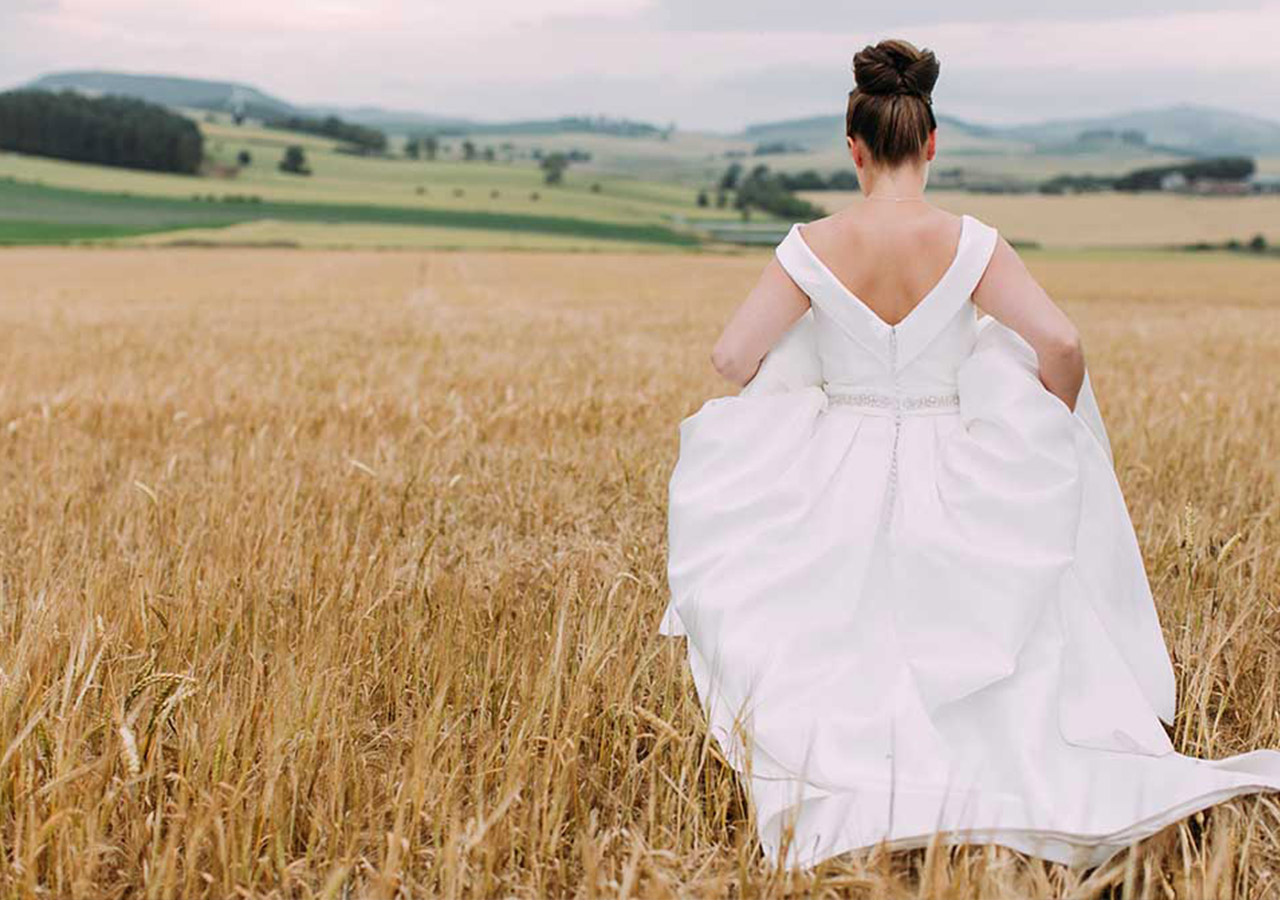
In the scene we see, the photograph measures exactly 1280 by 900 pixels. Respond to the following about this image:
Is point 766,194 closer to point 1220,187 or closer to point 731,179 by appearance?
point 731,179

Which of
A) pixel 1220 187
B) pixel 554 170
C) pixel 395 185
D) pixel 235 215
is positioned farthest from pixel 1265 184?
pixel 235 215

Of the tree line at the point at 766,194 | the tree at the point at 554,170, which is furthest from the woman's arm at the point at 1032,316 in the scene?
the tree at the point at 554,170

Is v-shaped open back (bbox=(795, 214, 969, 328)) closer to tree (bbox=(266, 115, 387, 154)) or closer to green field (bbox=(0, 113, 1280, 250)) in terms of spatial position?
green field (bbox=(0, 113, 1280, 250))

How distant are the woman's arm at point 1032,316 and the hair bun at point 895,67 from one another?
442 mm

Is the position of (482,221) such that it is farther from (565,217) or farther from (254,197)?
(254,197)

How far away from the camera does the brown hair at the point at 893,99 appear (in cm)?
281

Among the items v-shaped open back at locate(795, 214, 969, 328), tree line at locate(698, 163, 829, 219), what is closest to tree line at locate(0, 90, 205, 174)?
tree line at locate(698, 163, 829, 219)

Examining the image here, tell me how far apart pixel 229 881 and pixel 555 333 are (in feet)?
38.3

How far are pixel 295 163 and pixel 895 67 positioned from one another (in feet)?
276

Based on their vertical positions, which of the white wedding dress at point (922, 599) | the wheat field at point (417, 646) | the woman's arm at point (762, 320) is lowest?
the wheat field at point (417, 646)

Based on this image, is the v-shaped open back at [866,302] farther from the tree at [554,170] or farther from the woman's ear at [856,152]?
the tree at [554,170]

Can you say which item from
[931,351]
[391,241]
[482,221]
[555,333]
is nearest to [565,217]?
[482,221]

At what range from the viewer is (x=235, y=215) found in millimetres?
59094

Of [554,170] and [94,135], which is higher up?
[94,135]
